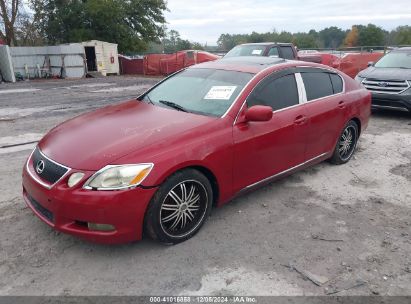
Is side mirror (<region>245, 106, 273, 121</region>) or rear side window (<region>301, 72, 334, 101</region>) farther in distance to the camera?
rear side window (<region>301, 72, 334, 101</region>)

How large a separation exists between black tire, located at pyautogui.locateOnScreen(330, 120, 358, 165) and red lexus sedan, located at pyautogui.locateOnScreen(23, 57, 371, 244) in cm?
37

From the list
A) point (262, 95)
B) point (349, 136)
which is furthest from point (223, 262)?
point (349, 136)

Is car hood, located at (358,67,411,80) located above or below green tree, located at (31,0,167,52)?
below

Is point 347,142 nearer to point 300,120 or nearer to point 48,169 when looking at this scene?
point 300,120

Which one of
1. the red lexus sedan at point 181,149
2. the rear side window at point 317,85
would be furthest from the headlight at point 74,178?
the rear side window at point 317,85

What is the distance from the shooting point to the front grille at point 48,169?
9.87ft

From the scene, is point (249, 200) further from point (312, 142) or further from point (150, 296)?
point (150, 296)

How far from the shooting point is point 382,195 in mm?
4457

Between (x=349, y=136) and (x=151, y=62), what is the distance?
20.2m

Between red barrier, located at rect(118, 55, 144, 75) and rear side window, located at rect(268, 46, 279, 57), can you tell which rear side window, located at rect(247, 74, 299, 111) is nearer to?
rear side window, located at rect(268, 46, 279, 57)

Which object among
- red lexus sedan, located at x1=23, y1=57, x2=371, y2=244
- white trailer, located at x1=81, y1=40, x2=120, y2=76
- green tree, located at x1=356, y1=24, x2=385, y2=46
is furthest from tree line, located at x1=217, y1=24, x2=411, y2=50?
red lexus sedan, located at x1=23, y1=57, x2=371, y2=244

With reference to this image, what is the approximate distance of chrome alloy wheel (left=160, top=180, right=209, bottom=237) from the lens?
10.5 feet

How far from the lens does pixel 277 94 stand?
4184 mm

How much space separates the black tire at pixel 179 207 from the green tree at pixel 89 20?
88.3 ft
